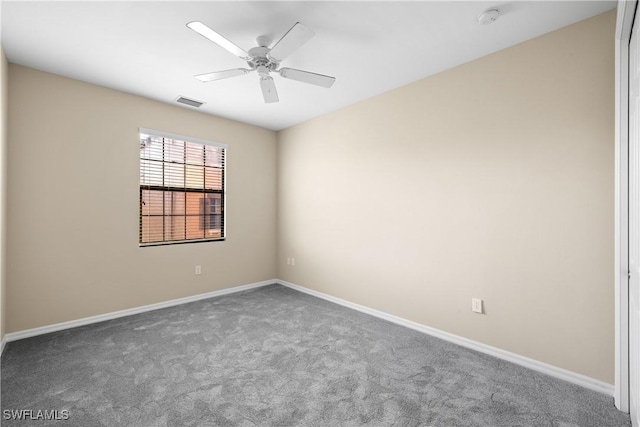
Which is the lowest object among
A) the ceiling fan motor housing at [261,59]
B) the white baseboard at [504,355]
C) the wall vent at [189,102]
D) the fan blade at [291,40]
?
the white baseboard at [504,355]

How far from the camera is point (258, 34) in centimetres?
233

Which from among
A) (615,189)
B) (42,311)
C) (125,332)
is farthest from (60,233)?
(615,189)

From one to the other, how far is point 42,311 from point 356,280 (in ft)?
11.1

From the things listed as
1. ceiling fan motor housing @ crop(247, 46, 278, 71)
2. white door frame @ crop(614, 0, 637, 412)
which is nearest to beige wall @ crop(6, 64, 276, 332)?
ceiling fan motor housing @ crop(247, 46, 278, 71)

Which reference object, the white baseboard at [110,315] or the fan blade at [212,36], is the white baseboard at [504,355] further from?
the fan blade at [212,36]

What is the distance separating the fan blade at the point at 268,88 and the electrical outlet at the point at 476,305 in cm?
261

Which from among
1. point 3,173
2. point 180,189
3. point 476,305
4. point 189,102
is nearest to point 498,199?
point 476,305

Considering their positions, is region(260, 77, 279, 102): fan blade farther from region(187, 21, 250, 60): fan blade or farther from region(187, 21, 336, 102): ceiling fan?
region(187, 21, 250, 60): fan blade

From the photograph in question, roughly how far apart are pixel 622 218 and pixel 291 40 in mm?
2384

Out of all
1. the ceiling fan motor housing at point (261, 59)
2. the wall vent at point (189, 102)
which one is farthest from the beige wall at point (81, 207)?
the ceiling fan motor housing at point (261, 59)

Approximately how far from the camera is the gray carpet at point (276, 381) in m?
1.82

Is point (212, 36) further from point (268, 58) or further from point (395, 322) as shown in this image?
point (395, 322)

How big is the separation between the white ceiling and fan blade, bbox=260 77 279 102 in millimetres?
310

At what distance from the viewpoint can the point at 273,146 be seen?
505 cm
